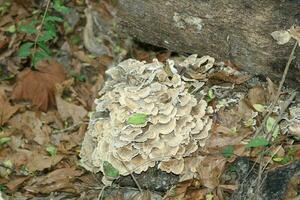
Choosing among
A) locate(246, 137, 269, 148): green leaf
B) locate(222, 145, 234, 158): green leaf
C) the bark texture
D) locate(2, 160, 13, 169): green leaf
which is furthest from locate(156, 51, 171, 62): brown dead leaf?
locate(2, 160, 13, 169): green leaf

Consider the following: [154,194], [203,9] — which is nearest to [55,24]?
[203,9]

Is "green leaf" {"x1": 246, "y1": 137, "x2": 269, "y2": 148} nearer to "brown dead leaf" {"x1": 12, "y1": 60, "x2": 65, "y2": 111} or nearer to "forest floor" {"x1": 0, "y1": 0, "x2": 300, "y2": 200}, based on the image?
"forest floor" {"x1": 0, "y1": 0, "x2": 300, "y2": 200}

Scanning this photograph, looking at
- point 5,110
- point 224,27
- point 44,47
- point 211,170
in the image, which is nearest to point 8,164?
point 5,110

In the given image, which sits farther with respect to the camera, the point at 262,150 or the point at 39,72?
the point at 39,72

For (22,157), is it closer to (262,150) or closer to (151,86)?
(151,86)

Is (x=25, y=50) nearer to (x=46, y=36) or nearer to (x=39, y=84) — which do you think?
(x=46, y=36)

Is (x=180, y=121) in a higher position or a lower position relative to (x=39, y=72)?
higher
